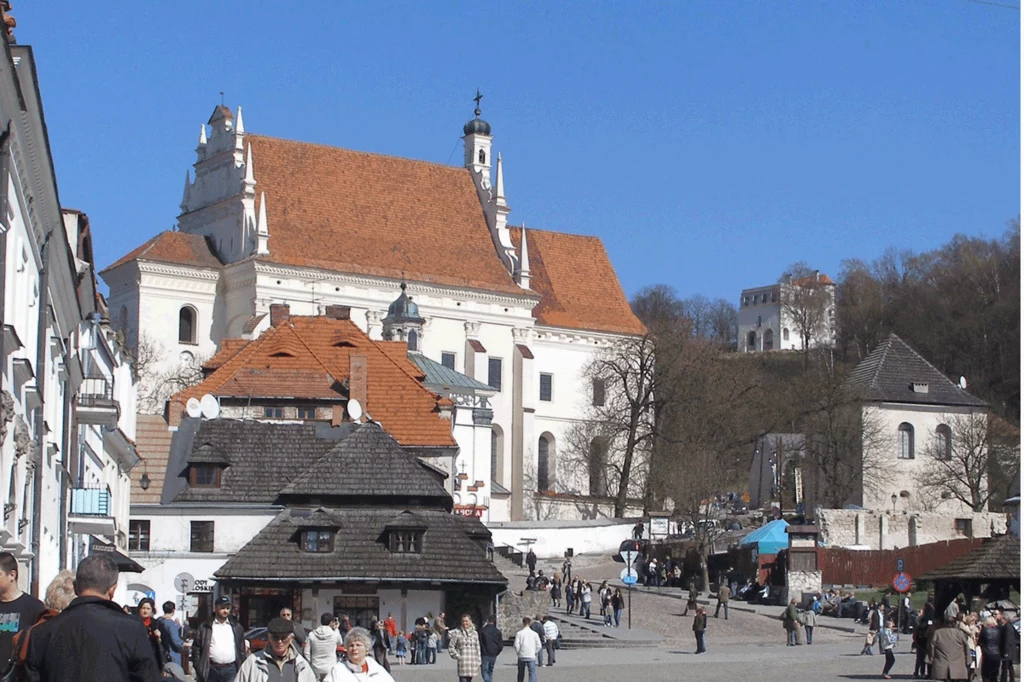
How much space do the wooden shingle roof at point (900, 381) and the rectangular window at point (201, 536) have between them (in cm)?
4180

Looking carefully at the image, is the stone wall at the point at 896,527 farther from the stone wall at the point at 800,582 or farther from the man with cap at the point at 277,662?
the man with cap at the point at 277,662

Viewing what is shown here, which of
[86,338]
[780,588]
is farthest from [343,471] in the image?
[780,588]

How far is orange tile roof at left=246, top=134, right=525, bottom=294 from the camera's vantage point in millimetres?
87812

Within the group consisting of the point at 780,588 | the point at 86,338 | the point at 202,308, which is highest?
the point at 202,308

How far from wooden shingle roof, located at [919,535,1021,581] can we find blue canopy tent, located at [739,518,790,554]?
22.9 meters

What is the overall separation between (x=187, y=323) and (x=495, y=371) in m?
14.9

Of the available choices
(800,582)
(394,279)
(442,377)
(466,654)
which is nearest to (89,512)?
(466,654)

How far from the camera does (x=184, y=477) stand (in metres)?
46.0

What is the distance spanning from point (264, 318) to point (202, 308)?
4937mm

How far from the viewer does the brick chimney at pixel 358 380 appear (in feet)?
177

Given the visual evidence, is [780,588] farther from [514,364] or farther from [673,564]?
[514,364]

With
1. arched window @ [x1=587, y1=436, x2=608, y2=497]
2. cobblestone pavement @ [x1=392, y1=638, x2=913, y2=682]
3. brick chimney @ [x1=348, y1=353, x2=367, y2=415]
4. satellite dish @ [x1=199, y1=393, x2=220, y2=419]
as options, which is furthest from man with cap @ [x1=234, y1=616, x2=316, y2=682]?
arched window @ [x1=587, y1=436, x2=608, y2=497]

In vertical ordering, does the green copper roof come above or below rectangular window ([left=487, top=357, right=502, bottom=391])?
below

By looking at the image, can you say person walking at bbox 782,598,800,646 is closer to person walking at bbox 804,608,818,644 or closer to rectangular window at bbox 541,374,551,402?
person walking at bbox 804,608,818,644
